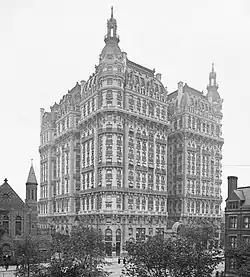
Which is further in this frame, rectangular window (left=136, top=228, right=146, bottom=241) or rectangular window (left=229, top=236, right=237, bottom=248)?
rectangular window (left=136, top=228, right=146, bottom=241)

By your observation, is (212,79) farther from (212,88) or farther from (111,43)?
(111,43)

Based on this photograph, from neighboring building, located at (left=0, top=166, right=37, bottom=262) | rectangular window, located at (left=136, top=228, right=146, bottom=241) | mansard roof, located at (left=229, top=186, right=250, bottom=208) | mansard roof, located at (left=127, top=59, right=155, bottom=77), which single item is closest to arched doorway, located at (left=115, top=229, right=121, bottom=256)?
rectangular window, located at (left=136, top=228, right=146, bottom=241)

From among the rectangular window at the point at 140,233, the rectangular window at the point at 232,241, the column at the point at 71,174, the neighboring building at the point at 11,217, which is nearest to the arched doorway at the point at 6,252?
the neighboring building at the point at 11,217

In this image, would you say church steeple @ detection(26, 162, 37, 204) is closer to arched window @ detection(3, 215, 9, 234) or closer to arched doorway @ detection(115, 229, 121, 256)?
arched window @ detection(3, 215, 9, 234)

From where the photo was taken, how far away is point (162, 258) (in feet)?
116

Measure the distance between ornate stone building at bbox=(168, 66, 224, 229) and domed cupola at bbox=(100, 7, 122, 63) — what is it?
28.6 metres

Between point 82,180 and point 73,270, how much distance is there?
251ft

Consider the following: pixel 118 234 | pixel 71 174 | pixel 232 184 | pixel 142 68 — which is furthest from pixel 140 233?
pixel 142 68

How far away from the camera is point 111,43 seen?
106 meters

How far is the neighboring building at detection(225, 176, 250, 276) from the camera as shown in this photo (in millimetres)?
62781

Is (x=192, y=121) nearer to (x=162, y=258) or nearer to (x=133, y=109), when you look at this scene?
(x=133, y=109)

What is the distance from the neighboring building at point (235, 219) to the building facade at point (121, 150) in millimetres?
38660

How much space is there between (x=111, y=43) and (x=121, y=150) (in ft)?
94.8

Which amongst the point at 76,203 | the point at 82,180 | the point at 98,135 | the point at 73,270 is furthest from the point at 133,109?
the point at 73,270
